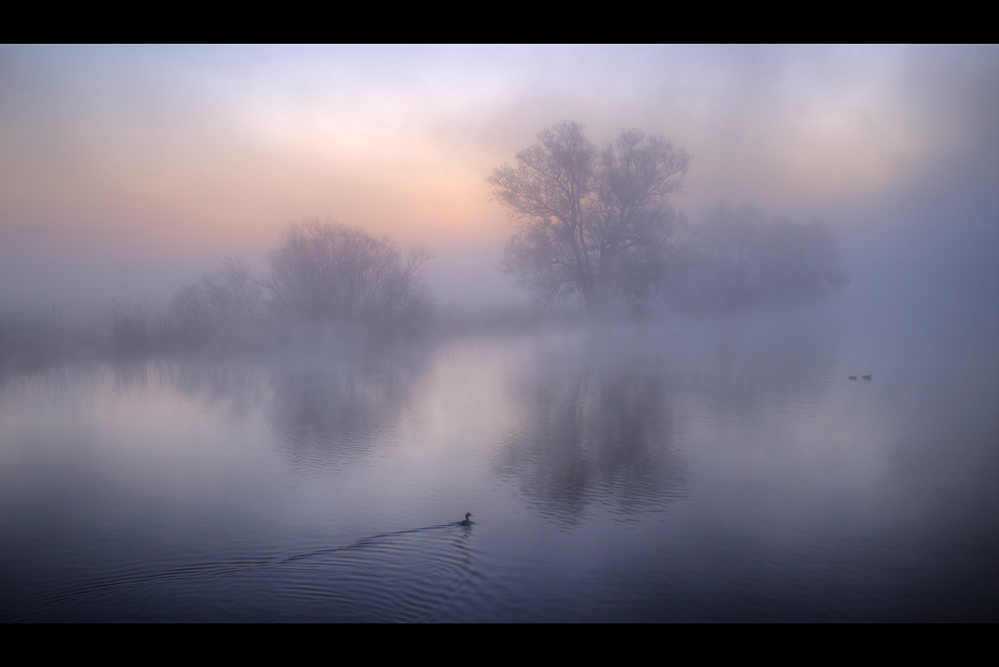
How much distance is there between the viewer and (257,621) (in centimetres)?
327

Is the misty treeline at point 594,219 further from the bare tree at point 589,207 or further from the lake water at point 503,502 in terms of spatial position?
the lake water at point 503,502

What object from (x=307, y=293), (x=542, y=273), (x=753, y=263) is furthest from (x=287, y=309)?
(x=753, y=263)

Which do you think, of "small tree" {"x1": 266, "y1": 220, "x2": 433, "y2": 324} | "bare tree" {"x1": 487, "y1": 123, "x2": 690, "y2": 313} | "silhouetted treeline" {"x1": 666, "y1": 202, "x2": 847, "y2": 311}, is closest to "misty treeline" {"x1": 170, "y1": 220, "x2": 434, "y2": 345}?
"small tree" {"x1": 266, "y1": 220, "x2": 433, "y2": 324}

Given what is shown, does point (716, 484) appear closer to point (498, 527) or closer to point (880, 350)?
point (498, 527)

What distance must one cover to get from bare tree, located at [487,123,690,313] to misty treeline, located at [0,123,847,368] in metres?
0.04

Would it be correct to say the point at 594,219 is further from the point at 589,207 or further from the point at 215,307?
the point at 215,307

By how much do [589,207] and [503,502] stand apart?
1775 centimetres

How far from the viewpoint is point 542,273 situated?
21.4 m

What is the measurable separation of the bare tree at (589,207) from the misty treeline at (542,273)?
4 cm

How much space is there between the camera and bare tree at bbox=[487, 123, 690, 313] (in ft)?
69.3
